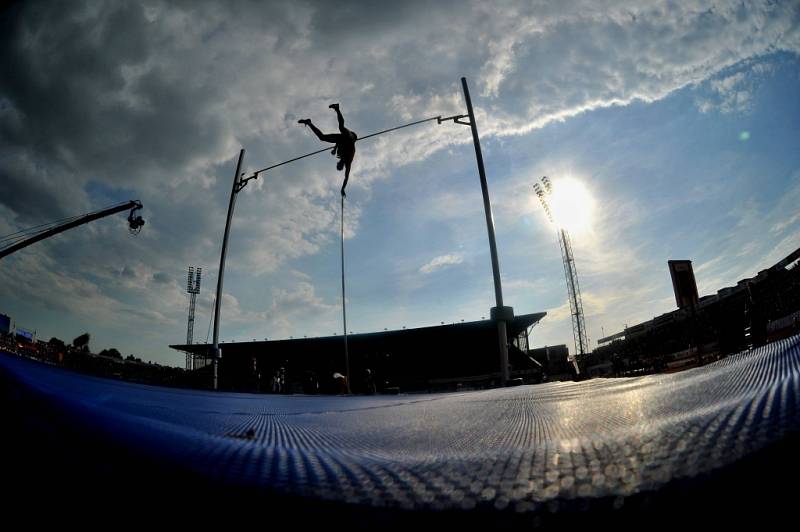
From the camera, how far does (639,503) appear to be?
28cm

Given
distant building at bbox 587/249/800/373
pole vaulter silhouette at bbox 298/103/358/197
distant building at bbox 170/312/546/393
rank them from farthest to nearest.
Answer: distant building at bbox 170/312/546/393 → pole vaulter silhouette at bbox 298/103/358/197 → distant building at bbox 587/249/800/373

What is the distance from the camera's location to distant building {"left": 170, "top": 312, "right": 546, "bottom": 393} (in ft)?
76.2

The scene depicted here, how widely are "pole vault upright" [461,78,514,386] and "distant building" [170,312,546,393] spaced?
55.8 ft

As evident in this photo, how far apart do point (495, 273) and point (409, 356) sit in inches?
781

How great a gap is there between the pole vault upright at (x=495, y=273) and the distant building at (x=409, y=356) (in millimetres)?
16998

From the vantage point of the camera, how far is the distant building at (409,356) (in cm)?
2323

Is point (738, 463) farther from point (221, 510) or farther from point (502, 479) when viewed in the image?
point (221, 510)

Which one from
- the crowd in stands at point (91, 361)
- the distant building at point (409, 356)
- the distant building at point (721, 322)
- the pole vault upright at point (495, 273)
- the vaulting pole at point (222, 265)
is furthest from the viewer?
the distant building at point (409, 356)

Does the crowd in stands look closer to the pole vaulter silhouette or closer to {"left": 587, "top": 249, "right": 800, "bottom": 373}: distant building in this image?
the pole vaulter silhouette

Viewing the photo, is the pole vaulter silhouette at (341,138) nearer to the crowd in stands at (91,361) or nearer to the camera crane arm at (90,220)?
the crowd in stands at (91,361)

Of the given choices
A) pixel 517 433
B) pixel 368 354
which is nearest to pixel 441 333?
pixel 368 354

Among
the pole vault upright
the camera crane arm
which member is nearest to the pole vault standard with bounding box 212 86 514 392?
the pole vault upright

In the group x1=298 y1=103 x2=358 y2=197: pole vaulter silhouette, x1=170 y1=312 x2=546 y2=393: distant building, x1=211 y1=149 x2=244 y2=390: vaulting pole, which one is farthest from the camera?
x1=170 y1=312 x2=546 y2=393: distant building

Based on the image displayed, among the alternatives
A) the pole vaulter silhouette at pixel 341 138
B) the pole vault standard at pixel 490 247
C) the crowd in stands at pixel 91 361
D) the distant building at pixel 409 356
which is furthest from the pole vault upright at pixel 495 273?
the distant building at pixel 409 356
